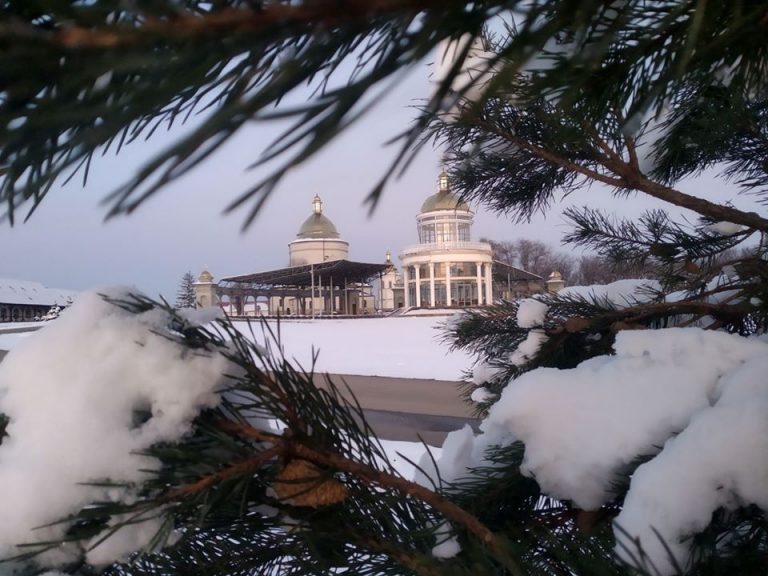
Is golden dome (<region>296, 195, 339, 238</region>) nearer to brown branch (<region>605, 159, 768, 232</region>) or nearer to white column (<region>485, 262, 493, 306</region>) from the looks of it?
white column (<region>485, 262, 493, 306</region>)

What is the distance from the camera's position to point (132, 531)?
59 centimetres

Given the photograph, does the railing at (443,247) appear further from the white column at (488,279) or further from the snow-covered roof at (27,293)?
the snow-covered roof at (27,293)

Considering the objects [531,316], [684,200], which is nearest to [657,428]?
[531,316]

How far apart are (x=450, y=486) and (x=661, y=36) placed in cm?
76

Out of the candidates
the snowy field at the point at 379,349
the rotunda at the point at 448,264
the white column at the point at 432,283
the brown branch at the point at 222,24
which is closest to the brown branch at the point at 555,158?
the brown branch at the point at 222,24

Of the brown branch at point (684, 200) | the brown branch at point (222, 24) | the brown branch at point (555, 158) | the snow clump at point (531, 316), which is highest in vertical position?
the brown branch at point (555, 158)

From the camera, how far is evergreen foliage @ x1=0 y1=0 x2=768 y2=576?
28 centimetres

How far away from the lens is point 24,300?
1416 inches

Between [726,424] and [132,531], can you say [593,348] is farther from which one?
[132,531]

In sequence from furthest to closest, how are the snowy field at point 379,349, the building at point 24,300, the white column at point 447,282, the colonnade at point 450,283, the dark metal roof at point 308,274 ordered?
the colonnade at point 450,283 → the white column at point 447,282 → the building at point 24,300 → the dark metal roof at point 308,274 → the snowy field at point 379,349

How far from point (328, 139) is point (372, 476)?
0.50 metres

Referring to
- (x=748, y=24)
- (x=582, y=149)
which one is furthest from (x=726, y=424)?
(x=582, y=149)

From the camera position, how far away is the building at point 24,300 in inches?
1325

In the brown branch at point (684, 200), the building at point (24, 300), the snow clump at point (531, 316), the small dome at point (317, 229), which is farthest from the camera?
the small dome at point (317, 229)
